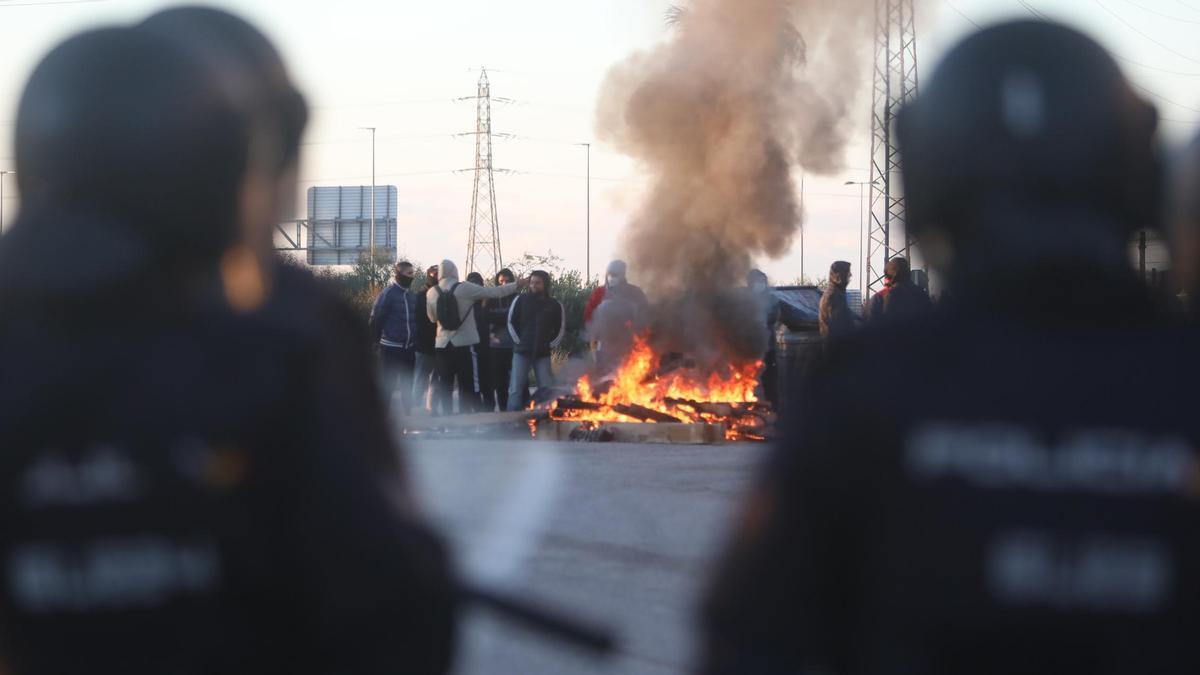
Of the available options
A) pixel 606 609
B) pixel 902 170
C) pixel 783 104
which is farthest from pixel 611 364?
pixel 902 170

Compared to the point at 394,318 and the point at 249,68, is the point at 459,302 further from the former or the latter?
the point at 249,68

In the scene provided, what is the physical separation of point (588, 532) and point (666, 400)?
699 centimetres

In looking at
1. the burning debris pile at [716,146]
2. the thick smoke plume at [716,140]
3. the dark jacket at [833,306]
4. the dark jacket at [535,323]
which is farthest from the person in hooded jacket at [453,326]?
the dark jacket at [833,306]

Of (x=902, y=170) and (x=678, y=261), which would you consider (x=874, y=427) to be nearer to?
(x=902, y=170)

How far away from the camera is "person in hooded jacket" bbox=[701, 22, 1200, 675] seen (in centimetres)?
164

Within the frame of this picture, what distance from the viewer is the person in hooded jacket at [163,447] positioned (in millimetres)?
1657

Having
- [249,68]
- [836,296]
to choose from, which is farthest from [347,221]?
[249,68]

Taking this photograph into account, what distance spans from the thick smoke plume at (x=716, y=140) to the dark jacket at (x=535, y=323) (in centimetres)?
194

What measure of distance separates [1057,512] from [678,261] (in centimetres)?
1643

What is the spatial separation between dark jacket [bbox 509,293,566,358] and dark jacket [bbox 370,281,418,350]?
130 centimetres

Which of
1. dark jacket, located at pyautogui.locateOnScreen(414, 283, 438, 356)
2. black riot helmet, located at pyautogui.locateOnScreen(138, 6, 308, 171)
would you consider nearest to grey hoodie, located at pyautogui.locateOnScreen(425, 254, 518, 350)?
dark jacket, located at pyautogui.locateOnScreen(414, 283, 438, 356)

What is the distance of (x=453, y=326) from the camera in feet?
51.0

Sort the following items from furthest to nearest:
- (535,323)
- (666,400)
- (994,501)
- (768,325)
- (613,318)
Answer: (613,318) < (768,325) < (535,323) < (666,400) < (994,501)

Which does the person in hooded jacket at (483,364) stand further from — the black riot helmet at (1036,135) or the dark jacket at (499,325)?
the black riot helmet at (1036,135)
